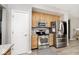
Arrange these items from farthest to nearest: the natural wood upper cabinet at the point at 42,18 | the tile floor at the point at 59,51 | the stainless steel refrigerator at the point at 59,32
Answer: the stainless steel refrigerator at the point at 59,32, the natural wood upper cabinet at the point at 42,18, the tile floor at the point at 59,51

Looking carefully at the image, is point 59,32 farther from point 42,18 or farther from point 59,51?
point 59,51

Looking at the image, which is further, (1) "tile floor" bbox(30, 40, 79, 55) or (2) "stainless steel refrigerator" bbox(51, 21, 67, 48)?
(2) "stainless steel refrigerator" bbox(51, 21, 67, 48)

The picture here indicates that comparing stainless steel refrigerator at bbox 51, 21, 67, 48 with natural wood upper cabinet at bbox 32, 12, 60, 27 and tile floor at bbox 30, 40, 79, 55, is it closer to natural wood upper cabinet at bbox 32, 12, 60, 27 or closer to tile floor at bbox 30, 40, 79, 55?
natural wood upper cabinet at bbox 32, 12, 60, 27

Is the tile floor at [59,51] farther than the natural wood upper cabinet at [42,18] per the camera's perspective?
No

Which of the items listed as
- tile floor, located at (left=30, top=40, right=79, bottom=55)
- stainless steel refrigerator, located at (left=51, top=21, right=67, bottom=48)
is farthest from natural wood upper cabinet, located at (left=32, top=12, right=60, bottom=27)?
tile floor, located at (left=30, top=40, right=79, bottom=55)

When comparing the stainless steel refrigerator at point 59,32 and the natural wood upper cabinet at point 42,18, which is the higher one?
the natural wood upper cabinet at point 42,18

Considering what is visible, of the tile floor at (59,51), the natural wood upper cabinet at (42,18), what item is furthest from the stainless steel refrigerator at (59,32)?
the tile floor at (59,51)

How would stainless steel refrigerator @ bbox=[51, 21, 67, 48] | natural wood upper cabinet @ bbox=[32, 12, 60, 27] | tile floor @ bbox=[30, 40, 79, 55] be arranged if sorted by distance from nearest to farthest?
tile floor @ bbox=[30, 40, 79, 55] < natural wood upper cabinet @ bbox=[32, 12, 60, 27] < stainless steel refrigerator @ bbox=[51, 21, 67, 48]

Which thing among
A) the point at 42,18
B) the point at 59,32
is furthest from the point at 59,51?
the point at 59,32

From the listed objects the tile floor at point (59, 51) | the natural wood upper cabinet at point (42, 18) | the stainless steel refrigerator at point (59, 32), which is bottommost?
the tile floor at point (59, 51)

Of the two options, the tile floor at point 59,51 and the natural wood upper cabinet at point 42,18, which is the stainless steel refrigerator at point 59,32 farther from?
the tile floor at point 59,51
